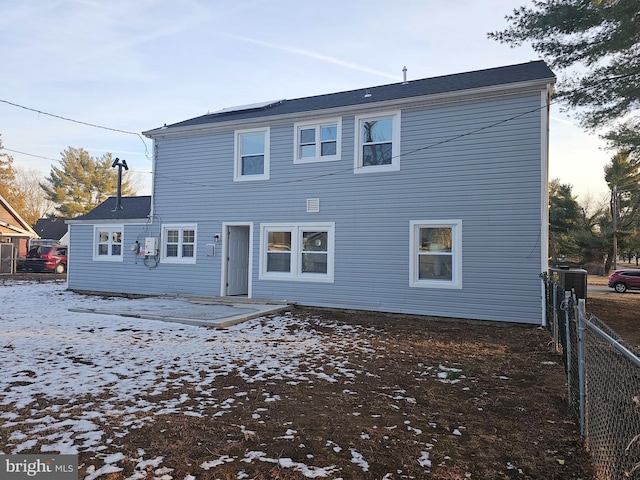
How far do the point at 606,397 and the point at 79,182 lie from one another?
1810 inches

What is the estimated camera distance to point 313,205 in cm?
1095

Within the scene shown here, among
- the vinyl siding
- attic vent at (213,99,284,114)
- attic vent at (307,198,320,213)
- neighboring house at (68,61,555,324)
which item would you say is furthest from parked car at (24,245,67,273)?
attic vent at (307,198,320,213)

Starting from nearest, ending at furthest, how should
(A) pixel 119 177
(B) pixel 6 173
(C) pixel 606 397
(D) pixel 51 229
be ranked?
(C) pixel 606 397
(A) pixel 119 177
(B) pixel 6 173
(D) pixel 51 229

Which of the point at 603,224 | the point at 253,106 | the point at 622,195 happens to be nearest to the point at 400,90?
the point at 253,106

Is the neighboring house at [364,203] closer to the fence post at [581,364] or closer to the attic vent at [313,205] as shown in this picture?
the attic vent at [313,205]

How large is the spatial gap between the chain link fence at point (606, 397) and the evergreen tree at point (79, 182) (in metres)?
43.5

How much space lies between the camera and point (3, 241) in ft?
84.3

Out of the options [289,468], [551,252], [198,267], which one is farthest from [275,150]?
[551,252]

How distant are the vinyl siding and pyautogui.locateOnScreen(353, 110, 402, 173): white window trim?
13 centimetres

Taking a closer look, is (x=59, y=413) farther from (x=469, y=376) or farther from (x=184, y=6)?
(x=184, y=6)

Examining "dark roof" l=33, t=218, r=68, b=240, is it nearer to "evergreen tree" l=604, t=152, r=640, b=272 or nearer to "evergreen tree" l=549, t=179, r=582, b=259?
"evergreen tree" l=549, t=179, r=582, b=259

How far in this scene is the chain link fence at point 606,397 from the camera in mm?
2585

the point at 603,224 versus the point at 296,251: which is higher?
the point at 603,224

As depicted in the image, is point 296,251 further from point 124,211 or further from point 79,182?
point 79,182
